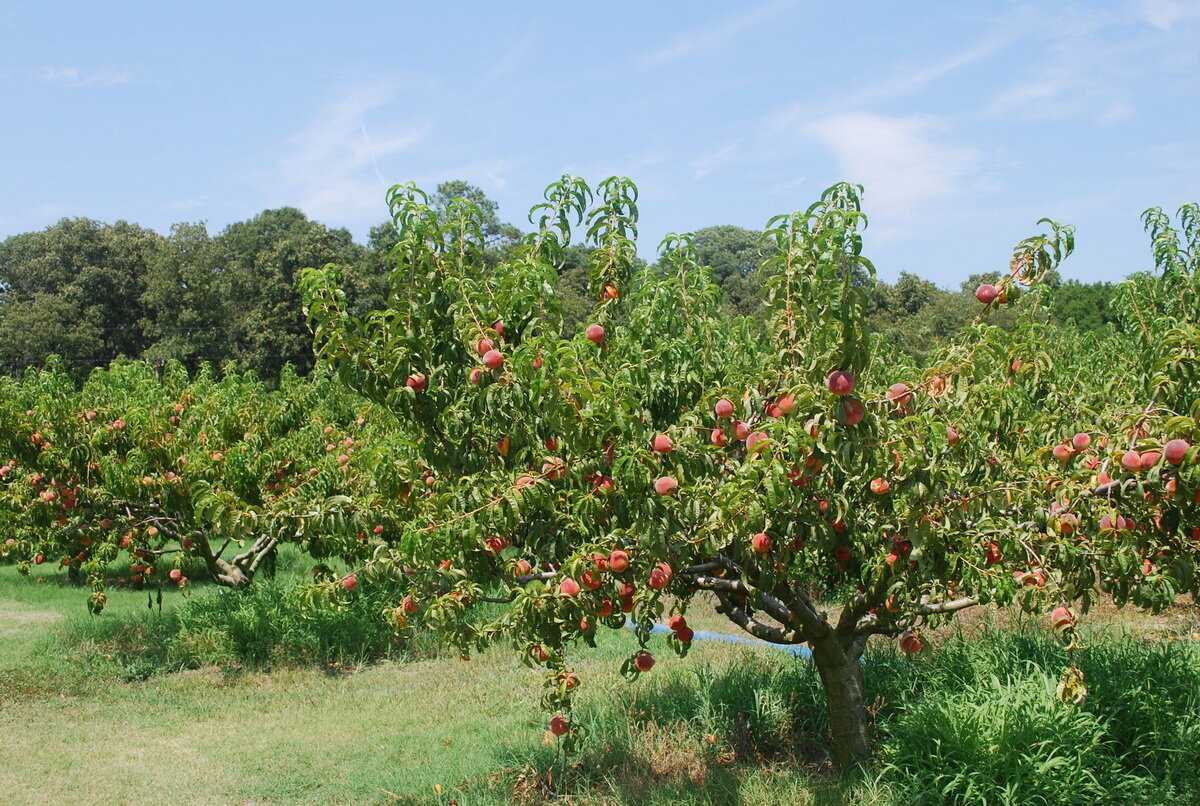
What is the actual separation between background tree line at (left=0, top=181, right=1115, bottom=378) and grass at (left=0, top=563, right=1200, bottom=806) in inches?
721

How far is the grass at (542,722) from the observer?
4.41 meters

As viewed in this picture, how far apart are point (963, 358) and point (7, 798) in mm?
5916

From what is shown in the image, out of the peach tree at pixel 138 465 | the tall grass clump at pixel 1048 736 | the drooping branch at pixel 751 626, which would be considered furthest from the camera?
Result: the peach tree at pixel 138 465

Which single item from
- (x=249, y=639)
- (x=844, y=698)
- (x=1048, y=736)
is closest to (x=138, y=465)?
(x=249, y=639)

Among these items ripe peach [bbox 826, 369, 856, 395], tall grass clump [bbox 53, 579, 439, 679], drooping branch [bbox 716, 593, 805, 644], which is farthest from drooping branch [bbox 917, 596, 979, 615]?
tall grass clump [bbox 53, 579, 439, 679]

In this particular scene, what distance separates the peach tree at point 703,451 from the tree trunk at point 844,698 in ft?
0.54

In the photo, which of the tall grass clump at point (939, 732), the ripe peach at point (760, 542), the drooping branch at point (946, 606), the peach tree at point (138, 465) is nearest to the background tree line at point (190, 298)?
the peach tree at point (138, 465)

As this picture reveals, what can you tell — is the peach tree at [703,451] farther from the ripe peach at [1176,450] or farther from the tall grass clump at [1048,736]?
the tall grass clump at [1048,736]

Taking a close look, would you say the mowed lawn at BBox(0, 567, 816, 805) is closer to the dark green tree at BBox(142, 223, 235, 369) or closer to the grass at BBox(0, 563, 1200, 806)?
the grass at BBox(0, 563, 1200, 806)

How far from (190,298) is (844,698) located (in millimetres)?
29713

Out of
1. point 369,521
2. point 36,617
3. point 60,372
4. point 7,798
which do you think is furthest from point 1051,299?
point 36,617

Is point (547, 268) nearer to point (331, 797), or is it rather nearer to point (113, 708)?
point (331, 797)

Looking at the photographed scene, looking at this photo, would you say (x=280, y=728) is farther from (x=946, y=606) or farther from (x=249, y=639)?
(x=946, y=606)

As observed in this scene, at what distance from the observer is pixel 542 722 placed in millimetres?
6371
